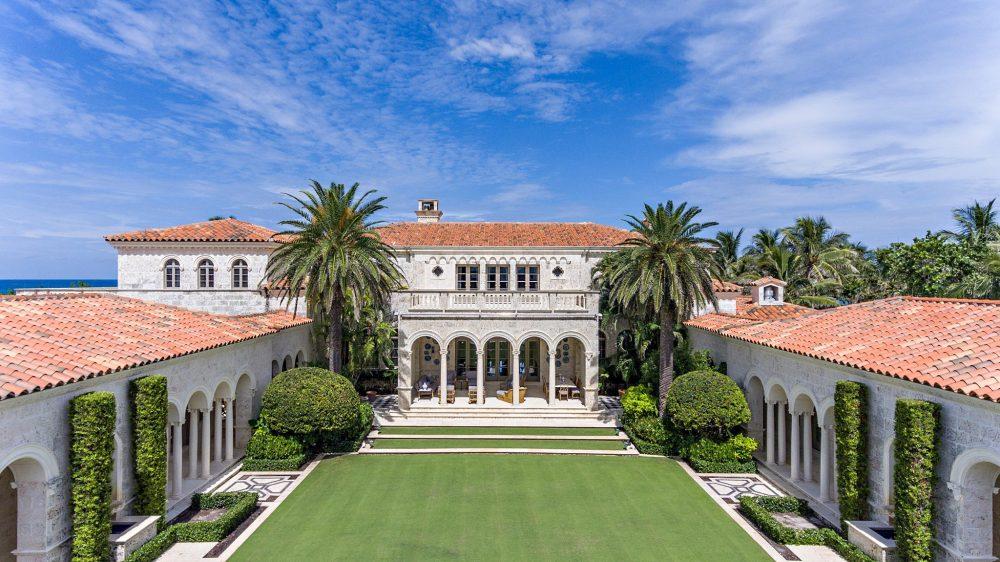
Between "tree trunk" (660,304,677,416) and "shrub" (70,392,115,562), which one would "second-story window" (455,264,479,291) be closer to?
"tree trunk" (660,304,677,416)

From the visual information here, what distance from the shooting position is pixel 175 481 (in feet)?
53.1

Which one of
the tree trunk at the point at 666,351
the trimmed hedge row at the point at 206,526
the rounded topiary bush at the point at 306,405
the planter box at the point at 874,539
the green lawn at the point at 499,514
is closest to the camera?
the planter box at the point at 874,539

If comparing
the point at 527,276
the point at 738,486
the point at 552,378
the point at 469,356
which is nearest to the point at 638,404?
the point at 738,486

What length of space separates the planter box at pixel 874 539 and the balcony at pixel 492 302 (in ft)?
50.4

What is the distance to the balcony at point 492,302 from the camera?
1073 inches

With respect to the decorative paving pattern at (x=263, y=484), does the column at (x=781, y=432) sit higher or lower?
higher

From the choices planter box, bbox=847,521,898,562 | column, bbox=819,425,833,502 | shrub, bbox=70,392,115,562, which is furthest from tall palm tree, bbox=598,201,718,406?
shrub, bbox=70,392,115,562

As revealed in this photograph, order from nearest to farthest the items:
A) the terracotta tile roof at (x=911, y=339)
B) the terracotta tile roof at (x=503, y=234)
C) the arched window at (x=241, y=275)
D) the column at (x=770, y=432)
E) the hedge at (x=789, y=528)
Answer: the terracotta tile roof at (x=911, y=339) < the hedge at (x=789, y=528) < the column at (x=770, y=432) < the arched window at (x=241, y=275) < the terracotta tile roof at (x=503, y=234)

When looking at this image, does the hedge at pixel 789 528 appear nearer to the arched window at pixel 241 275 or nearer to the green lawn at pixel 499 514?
the green lawn at pixel 499 514

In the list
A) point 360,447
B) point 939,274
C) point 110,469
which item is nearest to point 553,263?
point 360,447

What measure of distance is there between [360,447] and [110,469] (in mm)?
11239

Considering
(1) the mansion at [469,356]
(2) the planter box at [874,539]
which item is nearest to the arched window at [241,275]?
(1) the mansion at [469,356]

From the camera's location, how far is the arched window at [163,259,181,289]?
2978 centimetres

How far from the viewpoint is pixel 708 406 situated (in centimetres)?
1894
